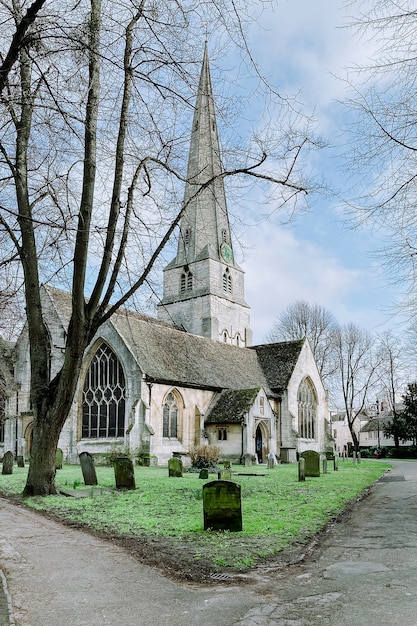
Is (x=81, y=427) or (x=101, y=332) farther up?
(x=101, y=332)

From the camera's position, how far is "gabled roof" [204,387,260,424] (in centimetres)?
2784

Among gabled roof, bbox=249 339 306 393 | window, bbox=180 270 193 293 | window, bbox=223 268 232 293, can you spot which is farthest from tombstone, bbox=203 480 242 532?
window, bbox=223 268 232 293

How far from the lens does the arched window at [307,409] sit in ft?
116

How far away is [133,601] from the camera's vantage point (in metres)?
5.12

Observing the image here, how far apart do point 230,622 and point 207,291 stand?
42.8 meters

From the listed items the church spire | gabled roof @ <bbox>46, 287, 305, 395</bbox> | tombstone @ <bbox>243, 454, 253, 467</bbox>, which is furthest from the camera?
gabled roof @ <bbox>46, 287, 305, 395</bbox>

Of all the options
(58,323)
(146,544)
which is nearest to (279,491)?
(146,544)

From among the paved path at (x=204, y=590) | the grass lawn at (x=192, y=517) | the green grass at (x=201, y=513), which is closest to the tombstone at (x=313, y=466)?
the green grass at (x=201, y=513)

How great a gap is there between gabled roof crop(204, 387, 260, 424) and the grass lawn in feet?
37.7

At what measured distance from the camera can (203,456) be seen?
2406 centimetres

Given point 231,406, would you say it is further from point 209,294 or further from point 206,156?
point 209,294

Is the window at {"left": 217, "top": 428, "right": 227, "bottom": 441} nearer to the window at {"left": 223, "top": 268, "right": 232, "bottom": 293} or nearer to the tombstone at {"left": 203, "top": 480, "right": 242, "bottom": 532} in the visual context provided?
the tombstone at {"left": 203, "top": 480, "right": 242, "bottom": 532}

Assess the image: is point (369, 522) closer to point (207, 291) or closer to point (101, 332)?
point (101, 332)

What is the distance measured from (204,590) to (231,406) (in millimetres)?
23356
